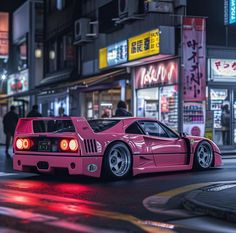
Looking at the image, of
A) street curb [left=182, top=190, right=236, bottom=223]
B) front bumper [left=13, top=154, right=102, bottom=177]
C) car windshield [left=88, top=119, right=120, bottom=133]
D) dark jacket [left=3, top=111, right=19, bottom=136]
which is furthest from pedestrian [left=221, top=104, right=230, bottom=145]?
street curb [left=182, top=190, right=236, bottom=223]

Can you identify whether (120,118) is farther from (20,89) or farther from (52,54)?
(20,89)

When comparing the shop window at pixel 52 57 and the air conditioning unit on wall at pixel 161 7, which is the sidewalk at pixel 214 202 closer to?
the air conditioning unit on wall at pixel 161 7

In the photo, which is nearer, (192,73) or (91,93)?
(192,73)

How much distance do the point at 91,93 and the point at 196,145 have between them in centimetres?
1576

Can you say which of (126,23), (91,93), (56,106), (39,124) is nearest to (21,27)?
(56,106)

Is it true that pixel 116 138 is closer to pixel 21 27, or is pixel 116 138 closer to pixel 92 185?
pixel 92 185

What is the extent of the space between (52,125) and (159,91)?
10.0 meters

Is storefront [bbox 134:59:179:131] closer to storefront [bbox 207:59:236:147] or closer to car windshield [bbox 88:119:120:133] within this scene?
storefront [bbox 207:59:236:147]

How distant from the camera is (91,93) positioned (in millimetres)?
27922

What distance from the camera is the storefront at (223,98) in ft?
67.5

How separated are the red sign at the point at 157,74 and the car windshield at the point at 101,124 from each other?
30.1 feet

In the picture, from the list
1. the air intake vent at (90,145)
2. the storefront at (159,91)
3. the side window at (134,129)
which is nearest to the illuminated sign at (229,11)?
the storefront at (159,91)

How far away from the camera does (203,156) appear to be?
12.8 metres

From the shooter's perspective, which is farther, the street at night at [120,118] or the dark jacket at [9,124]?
the dark jacket at [9,124]
